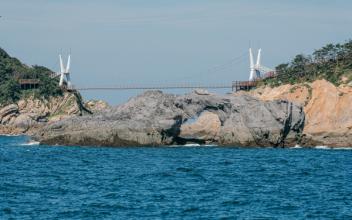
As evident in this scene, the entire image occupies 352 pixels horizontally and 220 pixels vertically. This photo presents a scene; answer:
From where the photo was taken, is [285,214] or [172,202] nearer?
[285,214]

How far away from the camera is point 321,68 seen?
139 metres

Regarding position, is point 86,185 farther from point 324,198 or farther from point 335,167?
point 335,167

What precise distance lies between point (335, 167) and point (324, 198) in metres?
23.6

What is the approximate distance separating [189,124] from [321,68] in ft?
117

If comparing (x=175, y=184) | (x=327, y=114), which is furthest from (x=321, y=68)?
(x=175, y=184)

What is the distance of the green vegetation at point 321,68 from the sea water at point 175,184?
30117 mm

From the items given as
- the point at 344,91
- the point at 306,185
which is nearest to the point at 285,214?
the point at 306,185

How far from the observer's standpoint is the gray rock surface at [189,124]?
105512mm

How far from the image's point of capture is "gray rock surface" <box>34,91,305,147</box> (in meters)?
106

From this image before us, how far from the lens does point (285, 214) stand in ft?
166

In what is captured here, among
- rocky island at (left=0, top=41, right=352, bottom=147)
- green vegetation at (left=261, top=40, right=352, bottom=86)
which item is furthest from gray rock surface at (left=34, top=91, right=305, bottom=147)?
green vegetation at (left=261, top=40, right=352, bottom=86)

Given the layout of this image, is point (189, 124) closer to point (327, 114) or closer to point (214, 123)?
point (214, 123)

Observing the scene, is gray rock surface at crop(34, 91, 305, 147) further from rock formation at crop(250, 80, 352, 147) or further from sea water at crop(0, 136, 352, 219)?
sea water at crop(0, 136, 352, 219)

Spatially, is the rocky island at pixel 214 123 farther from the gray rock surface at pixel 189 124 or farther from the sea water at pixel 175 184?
the sea water at pixel 175 184
